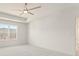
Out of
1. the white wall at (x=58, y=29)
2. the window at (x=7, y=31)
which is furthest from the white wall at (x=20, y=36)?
the white wall at (x=58, y=29)

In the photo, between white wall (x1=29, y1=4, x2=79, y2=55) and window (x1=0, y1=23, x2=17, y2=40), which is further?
window (x1=0, y1=23, x2=17, y2=40)

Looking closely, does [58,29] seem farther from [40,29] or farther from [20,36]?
[20,36]

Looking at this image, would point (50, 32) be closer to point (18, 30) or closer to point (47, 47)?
point (47, 47)

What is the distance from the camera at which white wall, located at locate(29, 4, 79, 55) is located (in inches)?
151

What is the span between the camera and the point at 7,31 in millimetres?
6359

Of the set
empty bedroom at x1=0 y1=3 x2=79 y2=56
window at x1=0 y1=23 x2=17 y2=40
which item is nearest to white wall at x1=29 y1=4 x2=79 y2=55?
empty bedroom at x1=0 y1=3 x2=79 y2=56

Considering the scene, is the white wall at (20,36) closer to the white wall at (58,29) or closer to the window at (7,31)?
the window at (7,31)

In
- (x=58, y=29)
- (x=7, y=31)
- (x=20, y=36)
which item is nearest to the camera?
(x=58, y=29)

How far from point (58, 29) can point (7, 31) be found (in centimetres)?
386

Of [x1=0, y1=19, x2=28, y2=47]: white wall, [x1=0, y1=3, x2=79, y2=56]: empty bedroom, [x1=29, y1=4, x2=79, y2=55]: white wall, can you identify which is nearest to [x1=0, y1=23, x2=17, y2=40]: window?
[x1=0, y1=3, x2=79, y2=56]: empty bedroom

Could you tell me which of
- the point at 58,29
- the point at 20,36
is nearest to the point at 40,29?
the point at 58,29

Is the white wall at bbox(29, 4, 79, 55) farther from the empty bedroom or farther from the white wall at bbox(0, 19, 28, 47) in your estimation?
the white wall at bbox(0, 19, 28, 47)

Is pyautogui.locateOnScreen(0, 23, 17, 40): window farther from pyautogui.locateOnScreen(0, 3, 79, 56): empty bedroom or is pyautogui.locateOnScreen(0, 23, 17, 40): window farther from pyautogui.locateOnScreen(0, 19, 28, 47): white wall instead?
pyautogui.locateOnScreen(0, 19, 28, 47): white wall

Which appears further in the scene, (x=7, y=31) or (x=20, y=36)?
(x=20, y=36)
